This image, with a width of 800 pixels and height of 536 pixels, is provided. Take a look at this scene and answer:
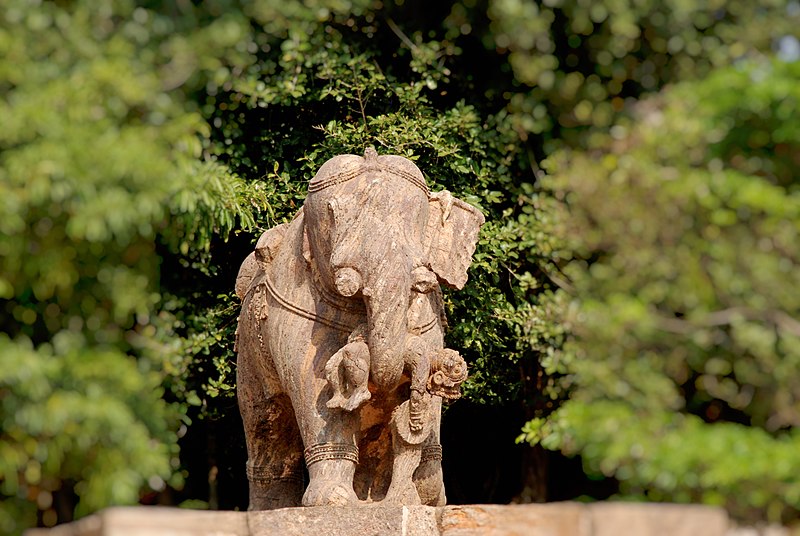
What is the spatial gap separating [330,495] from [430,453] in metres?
0.58

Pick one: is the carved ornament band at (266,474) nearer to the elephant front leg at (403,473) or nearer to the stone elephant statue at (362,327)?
the stone elephant statue at (362,327)

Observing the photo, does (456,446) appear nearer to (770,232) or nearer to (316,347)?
(770,232)

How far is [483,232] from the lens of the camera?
809 cm

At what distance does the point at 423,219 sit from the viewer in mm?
5348

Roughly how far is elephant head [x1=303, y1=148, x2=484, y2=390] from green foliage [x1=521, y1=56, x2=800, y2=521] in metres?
1.33

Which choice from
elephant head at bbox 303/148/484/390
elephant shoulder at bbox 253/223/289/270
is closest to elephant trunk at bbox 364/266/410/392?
elephant head at bbox 303/148/484/390

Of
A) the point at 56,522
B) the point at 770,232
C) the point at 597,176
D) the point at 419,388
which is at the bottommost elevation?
the point at 56,522

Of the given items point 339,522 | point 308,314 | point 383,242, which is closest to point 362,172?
point 383,242

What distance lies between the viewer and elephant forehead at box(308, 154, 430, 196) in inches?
208

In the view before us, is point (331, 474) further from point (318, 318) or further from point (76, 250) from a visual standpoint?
point (76, 250)

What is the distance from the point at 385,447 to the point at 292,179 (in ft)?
11.1

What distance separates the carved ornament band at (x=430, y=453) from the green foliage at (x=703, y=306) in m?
1.07

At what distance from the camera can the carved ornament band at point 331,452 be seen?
5078mm

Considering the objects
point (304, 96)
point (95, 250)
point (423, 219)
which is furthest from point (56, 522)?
point (304, 96)
